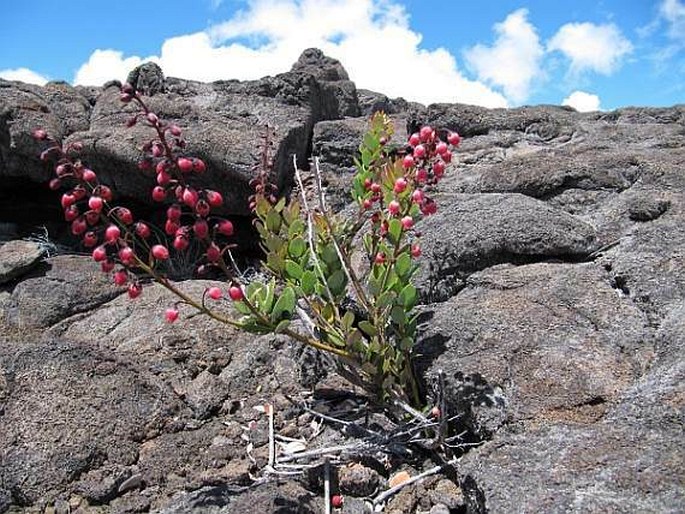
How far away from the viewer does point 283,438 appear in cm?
266

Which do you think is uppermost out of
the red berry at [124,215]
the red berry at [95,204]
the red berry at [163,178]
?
the red berry at [163,178]

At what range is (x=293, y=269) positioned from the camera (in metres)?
2.46

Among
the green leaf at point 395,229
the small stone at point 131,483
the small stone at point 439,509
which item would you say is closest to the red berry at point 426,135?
the green leaf at point 395,229

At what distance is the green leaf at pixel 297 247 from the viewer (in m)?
2.46

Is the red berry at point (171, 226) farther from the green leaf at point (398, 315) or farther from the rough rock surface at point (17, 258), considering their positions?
the rough rock surface at point (17, 258)

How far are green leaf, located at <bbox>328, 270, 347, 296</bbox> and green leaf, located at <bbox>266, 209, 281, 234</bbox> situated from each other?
283 millimetres

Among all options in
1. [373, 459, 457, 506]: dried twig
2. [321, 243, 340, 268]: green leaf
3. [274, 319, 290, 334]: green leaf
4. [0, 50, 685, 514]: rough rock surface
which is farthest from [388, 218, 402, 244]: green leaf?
[373, 459, 457, 506]: dried twig

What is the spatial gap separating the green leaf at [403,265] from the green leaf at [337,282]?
0.20 metres

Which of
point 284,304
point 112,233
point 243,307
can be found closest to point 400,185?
point 284,304

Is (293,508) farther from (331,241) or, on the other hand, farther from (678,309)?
(678,309)

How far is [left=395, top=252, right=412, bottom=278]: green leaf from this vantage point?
2.48 meters

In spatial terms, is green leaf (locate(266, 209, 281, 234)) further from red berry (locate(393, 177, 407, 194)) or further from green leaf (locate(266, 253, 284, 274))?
red berry (locate(393, 177, 407, 194))

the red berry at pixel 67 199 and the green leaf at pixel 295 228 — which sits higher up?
the red berry at pixel 67 199

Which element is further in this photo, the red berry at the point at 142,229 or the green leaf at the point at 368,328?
the green leaf at the point at 368,328
